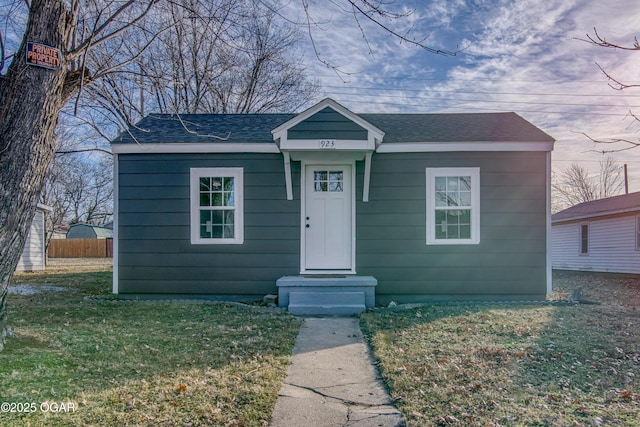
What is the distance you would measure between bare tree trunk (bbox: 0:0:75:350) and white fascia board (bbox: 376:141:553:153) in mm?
5052

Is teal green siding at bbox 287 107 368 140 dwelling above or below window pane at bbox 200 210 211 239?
above

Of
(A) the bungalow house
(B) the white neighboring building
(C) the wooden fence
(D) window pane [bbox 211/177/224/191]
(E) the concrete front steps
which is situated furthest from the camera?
(C) the wooden fence

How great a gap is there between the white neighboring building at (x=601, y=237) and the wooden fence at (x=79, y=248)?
28.8m

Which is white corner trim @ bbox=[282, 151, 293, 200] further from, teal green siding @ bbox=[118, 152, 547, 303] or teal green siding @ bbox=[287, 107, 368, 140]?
teal green siding @ bbox=[287, 107, 368, 140]

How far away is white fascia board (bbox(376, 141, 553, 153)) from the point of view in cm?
727

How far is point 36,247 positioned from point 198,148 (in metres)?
12.2

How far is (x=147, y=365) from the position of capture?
3.61m

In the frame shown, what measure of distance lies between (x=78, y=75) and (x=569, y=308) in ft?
25.1

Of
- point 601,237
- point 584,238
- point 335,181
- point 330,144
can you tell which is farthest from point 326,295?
point 584,238

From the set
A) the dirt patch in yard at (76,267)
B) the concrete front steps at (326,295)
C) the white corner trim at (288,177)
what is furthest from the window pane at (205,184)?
the dirt patch in yard at (76,267)

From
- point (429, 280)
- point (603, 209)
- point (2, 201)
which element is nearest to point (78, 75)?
point (2, 201)

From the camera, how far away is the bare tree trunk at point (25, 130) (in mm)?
3527

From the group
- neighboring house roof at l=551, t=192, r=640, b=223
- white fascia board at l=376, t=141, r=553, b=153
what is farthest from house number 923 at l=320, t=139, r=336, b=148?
neighboring house roof at l=551, t=192, r=640, b=223

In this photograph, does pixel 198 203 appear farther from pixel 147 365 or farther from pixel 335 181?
pixel 147 365
